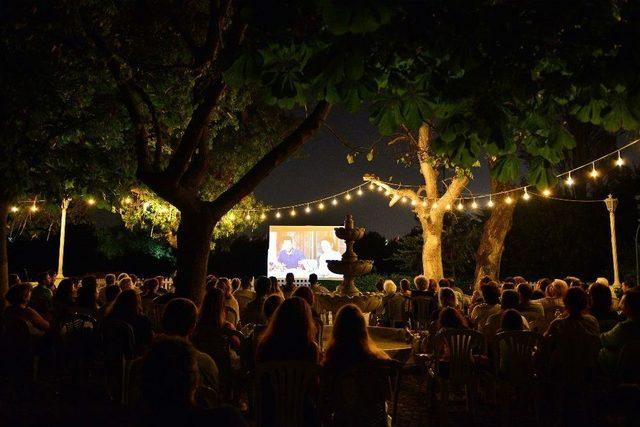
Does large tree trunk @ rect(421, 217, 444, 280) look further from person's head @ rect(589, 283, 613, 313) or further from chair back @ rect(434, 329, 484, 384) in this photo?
chair back @ rect(434, 329, 484, 384)

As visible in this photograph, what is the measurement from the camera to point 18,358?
597 cm

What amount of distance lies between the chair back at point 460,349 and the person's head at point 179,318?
2.43 metres

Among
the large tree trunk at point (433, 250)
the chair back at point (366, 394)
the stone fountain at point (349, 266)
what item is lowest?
the chair back at point (366, 394)

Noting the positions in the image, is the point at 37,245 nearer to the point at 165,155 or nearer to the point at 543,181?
the point at 165,155

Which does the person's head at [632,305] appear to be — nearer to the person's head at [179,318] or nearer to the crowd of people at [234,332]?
the crowd of people at [234,332]

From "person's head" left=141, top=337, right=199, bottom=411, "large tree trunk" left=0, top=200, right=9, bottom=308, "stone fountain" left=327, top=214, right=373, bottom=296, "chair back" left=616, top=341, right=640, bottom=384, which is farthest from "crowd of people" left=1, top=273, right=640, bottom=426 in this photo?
"stone fountain" left=327, top=214, right=373, bottom=296

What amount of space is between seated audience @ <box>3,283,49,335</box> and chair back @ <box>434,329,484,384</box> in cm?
444

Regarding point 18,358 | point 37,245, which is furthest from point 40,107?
point 37,245

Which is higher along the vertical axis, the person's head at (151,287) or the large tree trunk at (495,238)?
the large tree trunk at (495,238)

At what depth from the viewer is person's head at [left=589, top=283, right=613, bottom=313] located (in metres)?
5.65

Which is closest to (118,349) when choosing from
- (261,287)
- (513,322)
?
(261,287)

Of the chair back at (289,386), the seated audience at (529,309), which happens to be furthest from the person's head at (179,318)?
the seated audience at (529,309)

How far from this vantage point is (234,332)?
505 cm

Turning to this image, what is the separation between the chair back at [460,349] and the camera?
528cm
